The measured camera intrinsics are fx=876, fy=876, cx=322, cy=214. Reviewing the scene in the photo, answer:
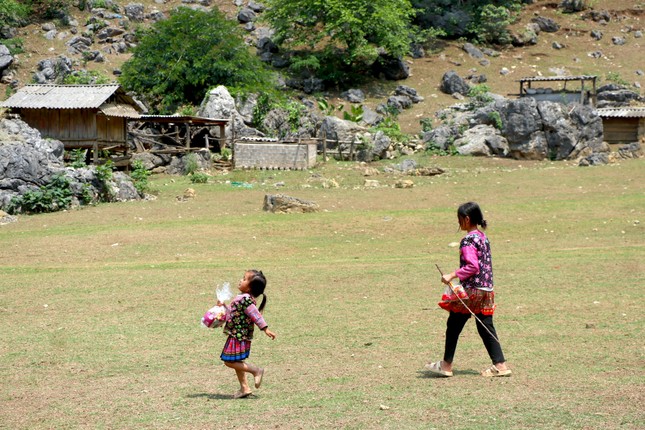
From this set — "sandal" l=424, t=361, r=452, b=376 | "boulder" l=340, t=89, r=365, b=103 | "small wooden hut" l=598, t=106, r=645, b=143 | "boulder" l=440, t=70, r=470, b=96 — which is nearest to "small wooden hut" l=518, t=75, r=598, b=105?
"boulder" l=440, t=70, r=470, b=96

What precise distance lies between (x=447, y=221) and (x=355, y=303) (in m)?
12.0

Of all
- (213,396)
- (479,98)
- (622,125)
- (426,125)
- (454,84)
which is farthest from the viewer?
(454,84)

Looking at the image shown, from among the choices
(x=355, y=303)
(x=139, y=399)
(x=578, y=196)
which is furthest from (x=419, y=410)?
(x=578, y=196)

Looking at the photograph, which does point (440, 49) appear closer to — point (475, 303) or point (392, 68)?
point (392, 68)

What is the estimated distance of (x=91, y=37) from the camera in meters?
59.5

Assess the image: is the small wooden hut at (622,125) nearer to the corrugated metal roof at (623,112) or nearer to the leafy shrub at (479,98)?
the corrugated metal roof at (623,112)

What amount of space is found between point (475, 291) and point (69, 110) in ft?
103

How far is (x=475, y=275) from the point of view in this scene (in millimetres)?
9047

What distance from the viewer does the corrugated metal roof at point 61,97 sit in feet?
120

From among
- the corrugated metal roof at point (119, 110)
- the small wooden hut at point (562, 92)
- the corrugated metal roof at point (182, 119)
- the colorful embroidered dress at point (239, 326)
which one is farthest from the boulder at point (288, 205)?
the small wooden hut at point (562, 92)

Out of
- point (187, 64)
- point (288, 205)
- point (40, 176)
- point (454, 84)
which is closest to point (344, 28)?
point (454, 84)

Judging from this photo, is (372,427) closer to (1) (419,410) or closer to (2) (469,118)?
(1) (419,410)

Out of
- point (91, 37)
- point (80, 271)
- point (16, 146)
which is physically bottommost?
point (80, 271)

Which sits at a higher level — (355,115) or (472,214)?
(355,115)
